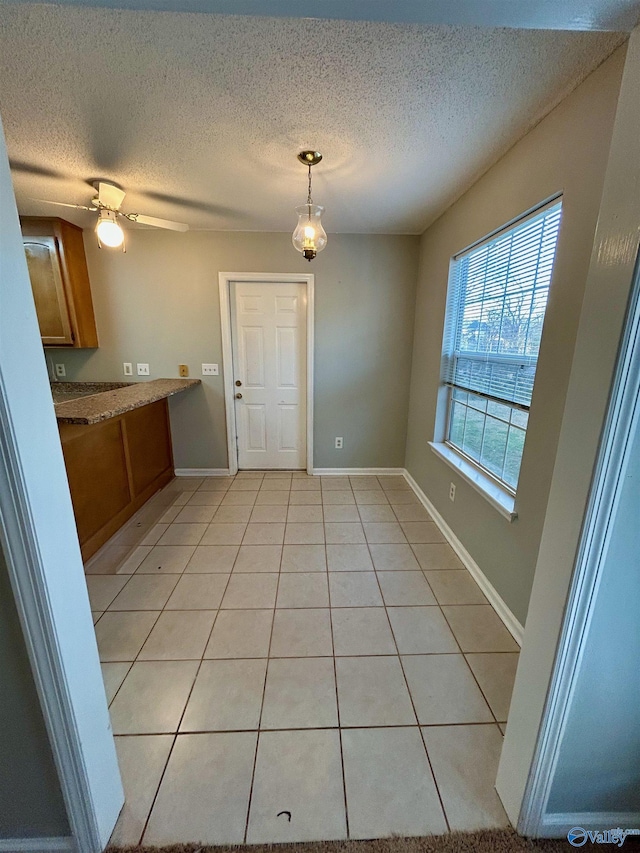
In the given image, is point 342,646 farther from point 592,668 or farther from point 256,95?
point 256,95

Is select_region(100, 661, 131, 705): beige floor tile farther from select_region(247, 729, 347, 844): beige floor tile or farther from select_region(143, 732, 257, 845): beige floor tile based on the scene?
select_region(247, 729, 347, 844): beige floor tile

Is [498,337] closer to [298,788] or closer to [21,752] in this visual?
[298,788]

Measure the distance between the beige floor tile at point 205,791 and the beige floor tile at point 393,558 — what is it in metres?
1.17

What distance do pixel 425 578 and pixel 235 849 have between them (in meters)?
1.43

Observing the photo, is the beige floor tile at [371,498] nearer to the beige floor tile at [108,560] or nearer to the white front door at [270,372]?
the white front door at [270,372]

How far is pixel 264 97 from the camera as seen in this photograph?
4.45ft

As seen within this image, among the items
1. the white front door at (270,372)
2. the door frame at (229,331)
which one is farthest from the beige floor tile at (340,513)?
the white front door at (270,372)

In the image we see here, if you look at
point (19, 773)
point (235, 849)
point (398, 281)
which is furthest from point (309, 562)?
point (398, 281)

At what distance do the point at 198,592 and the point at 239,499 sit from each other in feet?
3.85

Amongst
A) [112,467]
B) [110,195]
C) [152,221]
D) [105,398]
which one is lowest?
[112,467]

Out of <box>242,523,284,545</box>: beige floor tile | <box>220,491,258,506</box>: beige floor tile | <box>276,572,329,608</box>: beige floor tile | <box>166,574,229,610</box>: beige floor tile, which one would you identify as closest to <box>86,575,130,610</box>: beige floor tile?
<box>166,574,229,610</box>: beige floor tile

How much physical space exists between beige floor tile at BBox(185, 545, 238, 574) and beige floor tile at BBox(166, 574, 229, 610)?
0.06m

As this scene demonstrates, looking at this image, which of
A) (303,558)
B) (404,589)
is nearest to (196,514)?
(303,558)

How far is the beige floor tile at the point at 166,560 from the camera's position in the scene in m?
2.08
